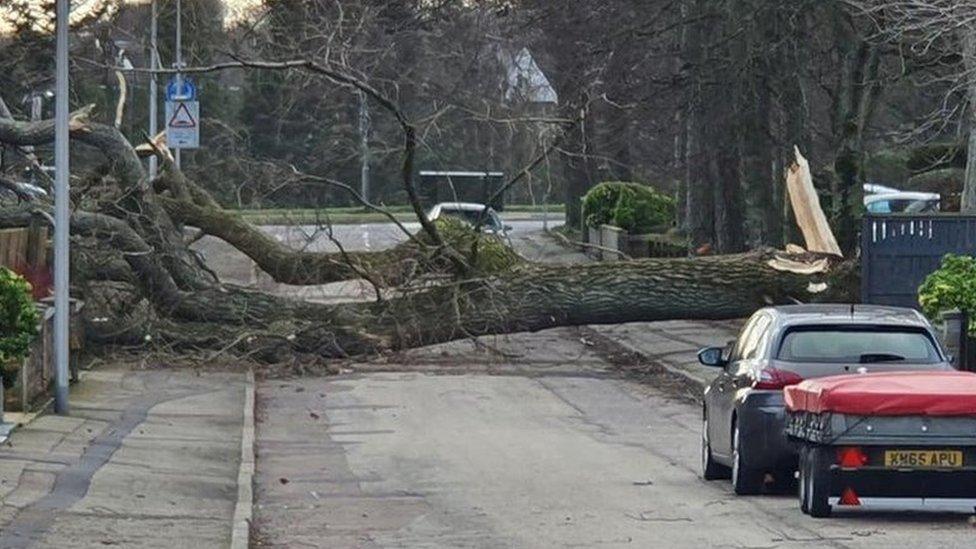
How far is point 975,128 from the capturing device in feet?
86.9

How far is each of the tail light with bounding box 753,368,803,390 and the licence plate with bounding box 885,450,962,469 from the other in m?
1.81

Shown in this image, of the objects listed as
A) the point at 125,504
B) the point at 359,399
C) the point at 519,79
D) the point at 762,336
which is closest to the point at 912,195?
the point at 519,79

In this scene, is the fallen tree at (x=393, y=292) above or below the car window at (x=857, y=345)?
below

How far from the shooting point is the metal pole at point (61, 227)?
19.2m

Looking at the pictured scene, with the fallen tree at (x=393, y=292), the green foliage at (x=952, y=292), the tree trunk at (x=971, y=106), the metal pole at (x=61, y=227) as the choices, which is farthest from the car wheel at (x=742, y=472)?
the fallen tree at (x=393, y=292)

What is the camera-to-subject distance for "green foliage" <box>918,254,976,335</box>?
69.2 feet

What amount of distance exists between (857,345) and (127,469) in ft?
20.9

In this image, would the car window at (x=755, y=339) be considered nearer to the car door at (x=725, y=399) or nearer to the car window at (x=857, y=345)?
the car door at (x=725, y=399)

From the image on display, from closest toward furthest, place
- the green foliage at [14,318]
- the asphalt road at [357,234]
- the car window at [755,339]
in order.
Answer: the car window at [755,339] → the green foliage at [14,318] → the asphalt road at [357,234]

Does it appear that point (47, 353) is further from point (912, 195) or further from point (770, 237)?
point (912, 195)

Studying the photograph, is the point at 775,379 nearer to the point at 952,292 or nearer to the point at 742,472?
the point at 742,472

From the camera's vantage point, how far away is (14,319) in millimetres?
18203

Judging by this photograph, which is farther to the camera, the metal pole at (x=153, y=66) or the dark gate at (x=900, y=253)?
the metal pole at (x=153, y=66)

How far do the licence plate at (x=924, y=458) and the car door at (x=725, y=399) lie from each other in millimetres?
Result: 2562
